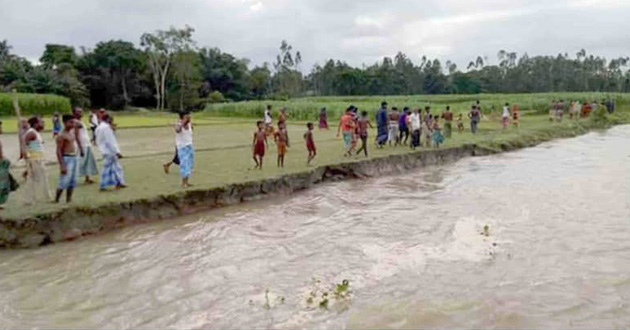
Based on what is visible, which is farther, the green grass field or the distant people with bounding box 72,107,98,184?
the distant people with bounding box 72,107,98,184

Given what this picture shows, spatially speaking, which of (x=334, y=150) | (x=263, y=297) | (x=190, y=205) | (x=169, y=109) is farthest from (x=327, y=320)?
(x=169, y=109)

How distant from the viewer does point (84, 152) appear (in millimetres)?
11594

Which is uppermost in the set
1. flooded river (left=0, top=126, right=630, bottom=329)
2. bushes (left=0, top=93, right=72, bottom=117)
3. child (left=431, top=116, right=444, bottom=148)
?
bushes (left=0, top=93, right=72, bottom=117)

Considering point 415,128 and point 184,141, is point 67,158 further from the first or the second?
point 415,128

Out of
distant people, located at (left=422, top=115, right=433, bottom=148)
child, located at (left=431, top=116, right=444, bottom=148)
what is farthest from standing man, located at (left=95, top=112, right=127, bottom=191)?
child, located at (left=431, top=116, right=444, bottom=148)

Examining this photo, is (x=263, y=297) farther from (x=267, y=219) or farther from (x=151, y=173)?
(x=151, y=173)

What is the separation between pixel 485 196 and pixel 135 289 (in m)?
8.98

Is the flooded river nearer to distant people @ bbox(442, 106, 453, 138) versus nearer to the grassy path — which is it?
the grassy path

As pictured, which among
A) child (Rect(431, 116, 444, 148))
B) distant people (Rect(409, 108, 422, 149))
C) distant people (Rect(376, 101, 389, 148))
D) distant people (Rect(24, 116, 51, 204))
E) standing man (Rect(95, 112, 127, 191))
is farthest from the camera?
child (Rect(431, 116, 444, 148))

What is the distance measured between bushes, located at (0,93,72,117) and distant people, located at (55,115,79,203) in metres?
38.2

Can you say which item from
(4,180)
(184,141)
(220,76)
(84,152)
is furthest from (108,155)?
(220,76)

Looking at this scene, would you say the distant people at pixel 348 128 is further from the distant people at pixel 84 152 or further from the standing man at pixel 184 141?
the distant people at pixel 84 152

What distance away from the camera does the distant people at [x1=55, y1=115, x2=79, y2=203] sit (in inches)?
378

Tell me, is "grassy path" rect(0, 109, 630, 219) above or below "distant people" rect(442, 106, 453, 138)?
below
